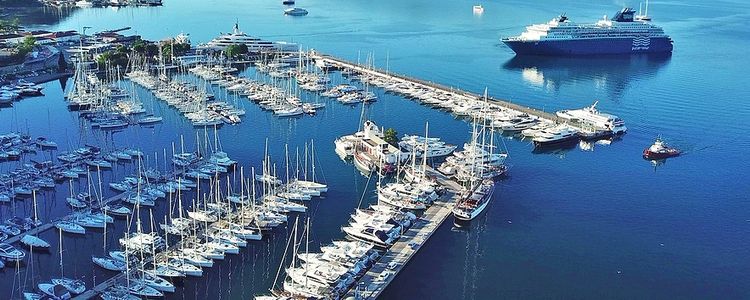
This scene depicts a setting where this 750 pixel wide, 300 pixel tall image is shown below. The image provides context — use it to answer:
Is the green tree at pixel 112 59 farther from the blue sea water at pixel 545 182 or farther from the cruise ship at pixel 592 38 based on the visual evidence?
the cruise ship at pixel 592 38

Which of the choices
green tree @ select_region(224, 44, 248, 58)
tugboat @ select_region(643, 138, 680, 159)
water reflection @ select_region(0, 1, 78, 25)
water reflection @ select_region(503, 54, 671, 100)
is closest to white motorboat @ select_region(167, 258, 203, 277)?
tugboat @ select_region(643, 138, 680, 159)

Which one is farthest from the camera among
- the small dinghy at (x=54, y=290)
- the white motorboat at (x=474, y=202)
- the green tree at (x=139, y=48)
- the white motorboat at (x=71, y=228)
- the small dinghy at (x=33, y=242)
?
the green tree at (x=139, y=48)

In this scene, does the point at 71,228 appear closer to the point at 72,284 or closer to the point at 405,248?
the point at 72,284

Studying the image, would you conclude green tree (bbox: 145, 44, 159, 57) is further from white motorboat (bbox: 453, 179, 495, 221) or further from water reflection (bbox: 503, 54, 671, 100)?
white motorboat (bbox: 453, 179, 495, 221)

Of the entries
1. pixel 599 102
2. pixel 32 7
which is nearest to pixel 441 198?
pixel 599 102

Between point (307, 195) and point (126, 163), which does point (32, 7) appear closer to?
point (126, 163)

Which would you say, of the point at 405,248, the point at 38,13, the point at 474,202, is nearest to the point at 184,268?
the point at 405,248

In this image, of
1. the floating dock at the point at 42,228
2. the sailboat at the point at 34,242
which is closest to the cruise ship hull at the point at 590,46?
the floating dock at the point at 42,228
